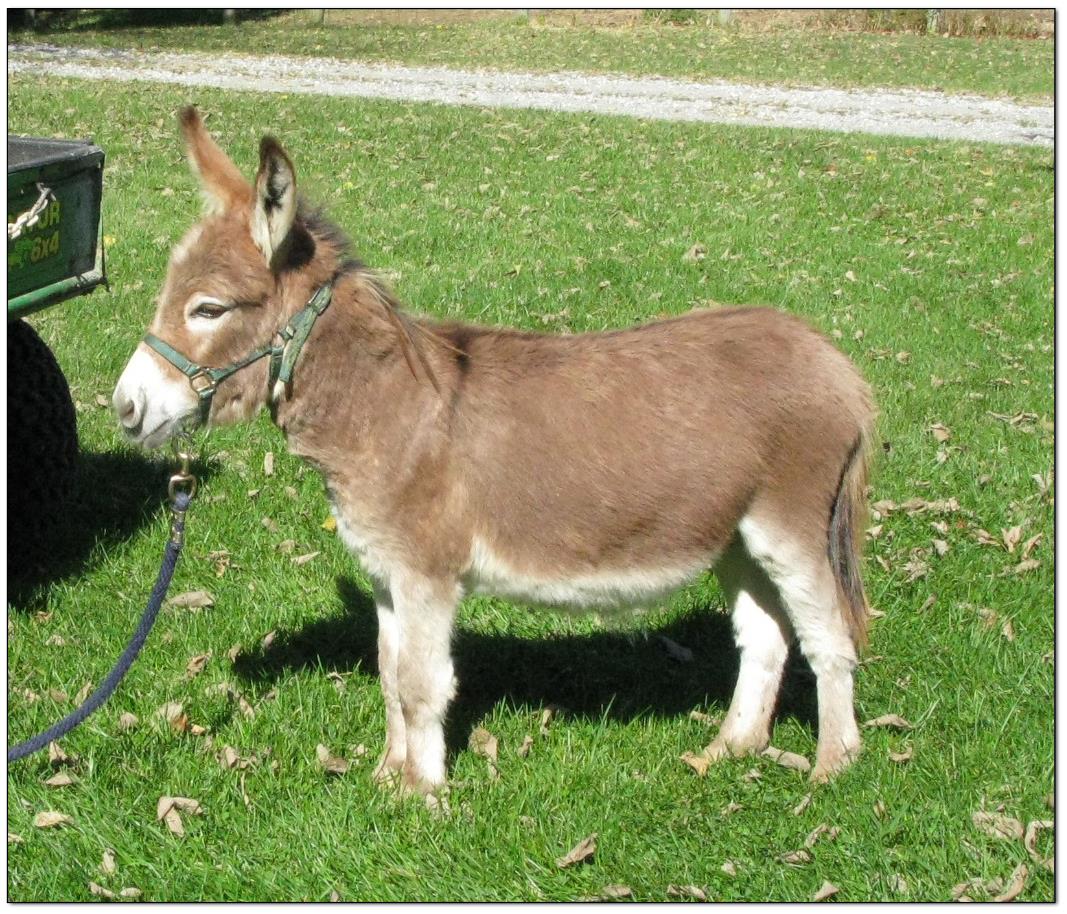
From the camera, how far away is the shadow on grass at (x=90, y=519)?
5375mm

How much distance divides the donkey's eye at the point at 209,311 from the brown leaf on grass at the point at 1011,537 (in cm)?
397

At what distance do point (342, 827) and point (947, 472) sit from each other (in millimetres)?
4105

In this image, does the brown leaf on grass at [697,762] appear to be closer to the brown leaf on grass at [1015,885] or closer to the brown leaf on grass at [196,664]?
the brown leaf on grass at [1015,885]

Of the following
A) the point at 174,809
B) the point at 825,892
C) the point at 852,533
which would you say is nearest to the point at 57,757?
the point at 174,809

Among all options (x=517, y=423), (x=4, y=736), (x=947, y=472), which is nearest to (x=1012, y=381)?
(x=947, y=472)

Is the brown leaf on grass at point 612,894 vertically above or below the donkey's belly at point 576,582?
below

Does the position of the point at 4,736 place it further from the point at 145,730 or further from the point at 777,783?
the point at 777,783

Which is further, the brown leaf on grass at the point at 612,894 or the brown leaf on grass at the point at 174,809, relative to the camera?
the brown leaf on grass at the point at 174,809

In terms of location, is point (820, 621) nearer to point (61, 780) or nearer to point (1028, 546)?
point (1028, 546)

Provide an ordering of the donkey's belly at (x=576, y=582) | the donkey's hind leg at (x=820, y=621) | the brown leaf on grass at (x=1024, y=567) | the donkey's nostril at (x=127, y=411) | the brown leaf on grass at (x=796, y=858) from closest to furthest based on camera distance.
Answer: the donkey's nostril at (x=127, y=411) < the brown leaf on grass at (x=796, y=858) < the donkey's belly at (x=576, y=582) < the donkey's hind leg at (x=820, y=621) < the brown leaf on grass at (x=1024, y=567)

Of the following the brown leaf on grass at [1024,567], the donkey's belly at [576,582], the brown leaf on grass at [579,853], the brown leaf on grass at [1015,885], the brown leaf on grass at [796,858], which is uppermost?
the donkey's belly at [576,582]

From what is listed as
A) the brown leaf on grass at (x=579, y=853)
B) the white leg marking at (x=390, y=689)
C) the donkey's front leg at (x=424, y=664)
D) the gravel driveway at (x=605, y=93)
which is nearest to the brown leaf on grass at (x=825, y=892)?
the brown leaf on grass at (x=579, y=853)

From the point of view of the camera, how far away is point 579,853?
3838 mm

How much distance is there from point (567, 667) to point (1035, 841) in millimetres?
1913
